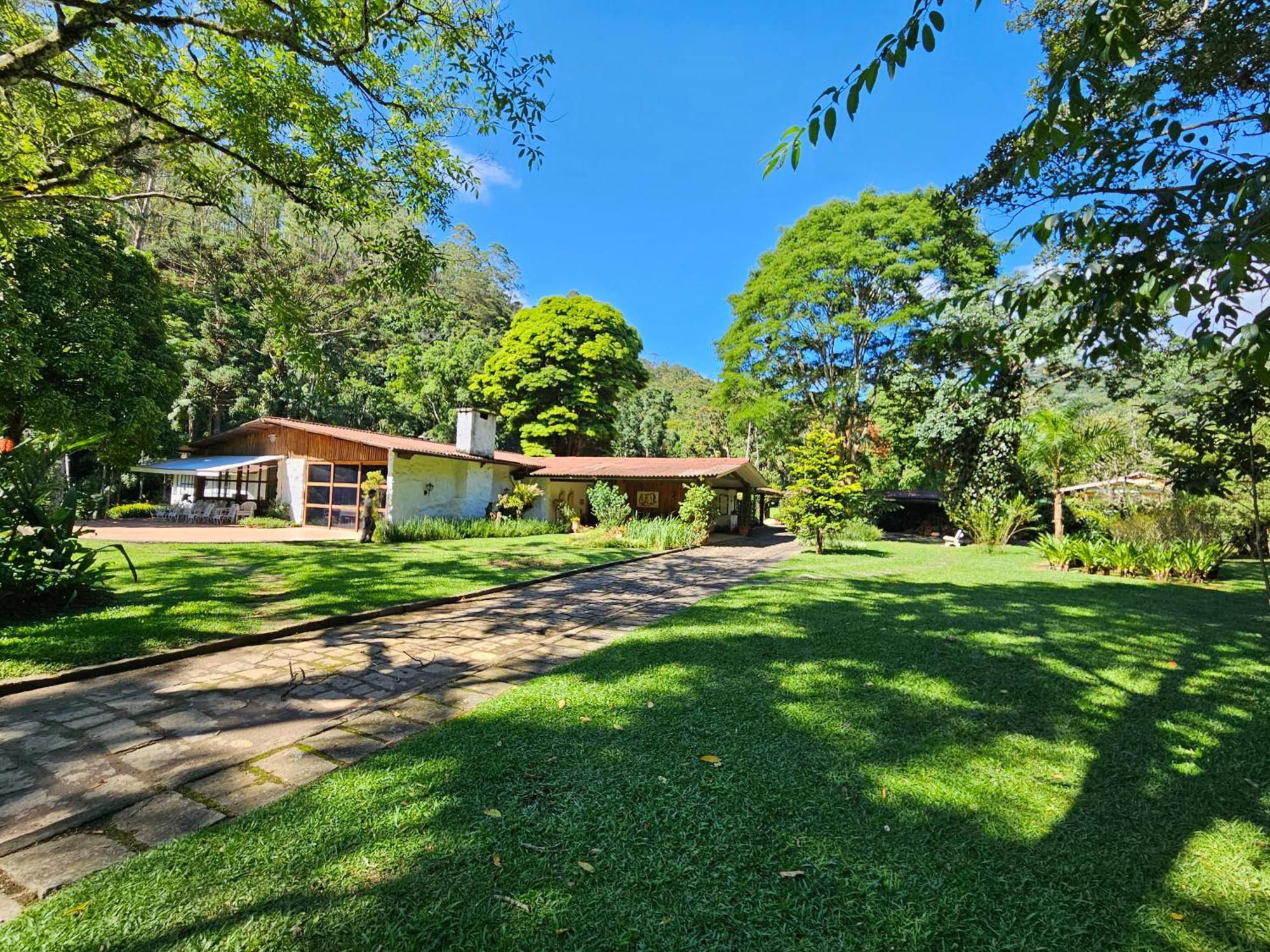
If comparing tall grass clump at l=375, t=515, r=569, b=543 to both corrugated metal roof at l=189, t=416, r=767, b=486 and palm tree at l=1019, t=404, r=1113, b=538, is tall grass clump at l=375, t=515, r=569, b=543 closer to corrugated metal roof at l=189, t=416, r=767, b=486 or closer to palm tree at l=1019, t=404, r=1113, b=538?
corrugated metal roof at l=189, t=416, r=767, b=486

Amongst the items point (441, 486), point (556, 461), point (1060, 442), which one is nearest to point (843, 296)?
point (1060, 442)

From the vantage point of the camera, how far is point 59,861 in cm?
224

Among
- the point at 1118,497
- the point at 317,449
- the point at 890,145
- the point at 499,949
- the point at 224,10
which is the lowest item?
the point at 499,949

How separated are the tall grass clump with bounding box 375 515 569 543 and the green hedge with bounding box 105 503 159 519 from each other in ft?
34.8

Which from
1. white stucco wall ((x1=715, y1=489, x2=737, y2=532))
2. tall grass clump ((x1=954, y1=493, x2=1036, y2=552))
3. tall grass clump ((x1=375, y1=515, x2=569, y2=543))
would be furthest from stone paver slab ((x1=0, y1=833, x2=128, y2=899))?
white stucco wall ((x1=715, y1=489, x2=737, y2=532))

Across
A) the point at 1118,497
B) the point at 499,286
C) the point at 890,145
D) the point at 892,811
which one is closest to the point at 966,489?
the point at 1118,497

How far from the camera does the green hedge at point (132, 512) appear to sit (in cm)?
1902

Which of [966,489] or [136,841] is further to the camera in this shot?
[966,489]

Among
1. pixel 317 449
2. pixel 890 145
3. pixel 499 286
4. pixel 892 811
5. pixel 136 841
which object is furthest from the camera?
pixel 499 286

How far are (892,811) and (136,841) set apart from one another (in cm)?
341

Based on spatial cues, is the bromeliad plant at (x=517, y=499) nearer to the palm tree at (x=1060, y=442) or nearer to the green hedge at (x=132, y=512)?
the green hedge at (x=132, y=512)

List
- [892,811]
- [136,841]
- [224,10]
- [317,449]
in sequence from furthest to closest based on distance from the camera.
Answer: [317,449], [224,10], [892,811], [136,841]

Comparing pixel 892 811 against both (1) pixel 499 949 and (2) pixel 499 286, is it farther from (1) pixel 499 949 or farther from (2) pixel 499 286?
(2) pixel 499 286

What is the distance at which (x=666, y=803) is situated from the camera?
105 inches
